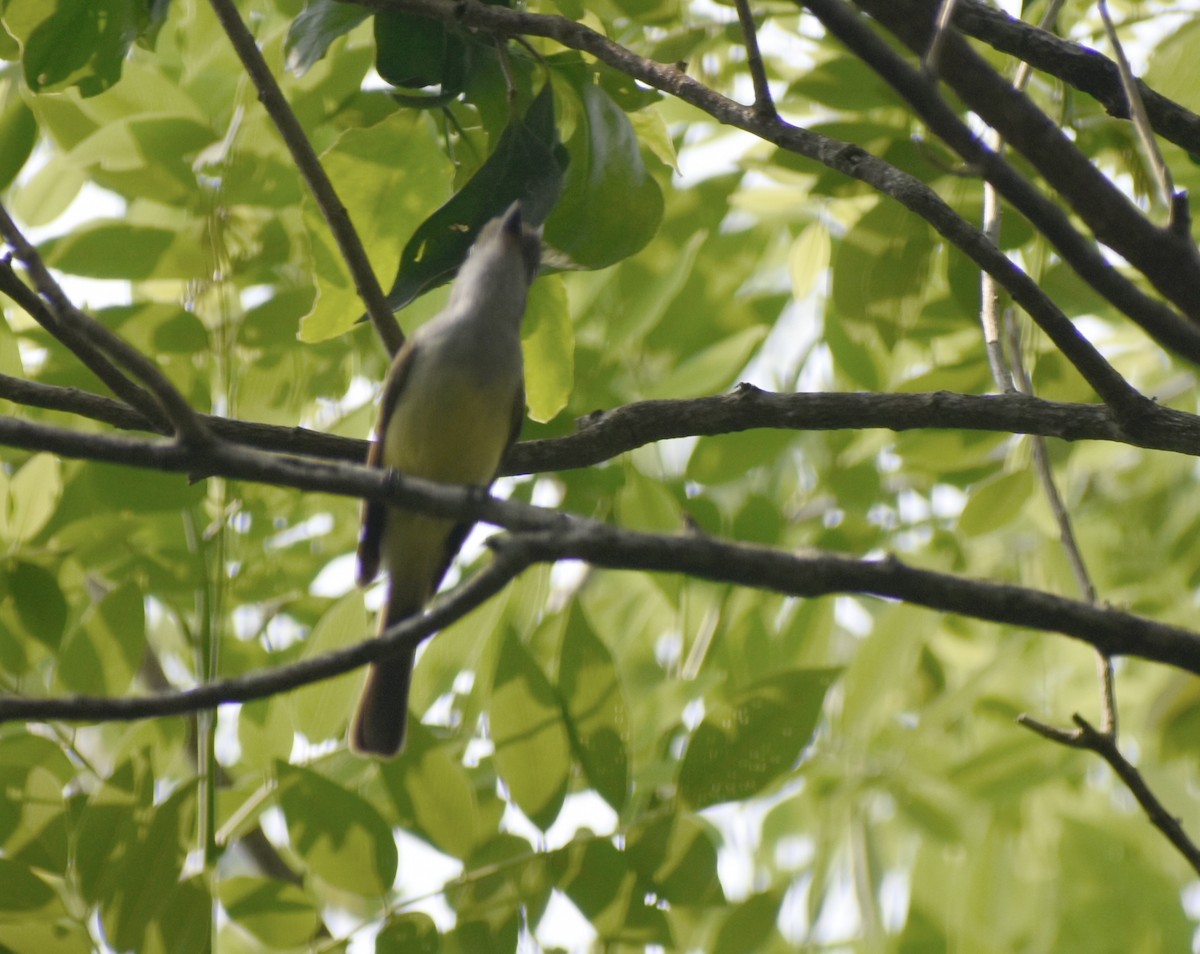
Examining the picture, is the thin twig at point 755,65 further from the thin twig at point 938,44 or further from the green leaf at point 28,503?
the green leaf at point 28,503

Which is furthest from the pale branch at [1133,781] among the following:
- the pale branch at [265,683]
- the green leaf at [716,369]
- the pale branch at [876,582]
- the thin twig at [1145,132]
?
the green leaf at [716,369]

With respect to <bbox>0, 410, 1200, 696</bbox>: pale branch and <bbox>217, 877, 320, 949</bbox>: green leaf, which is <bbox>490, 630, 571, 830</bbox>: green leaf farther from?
<bbox>0, 410, 1200, 696</bbox>: pale branch

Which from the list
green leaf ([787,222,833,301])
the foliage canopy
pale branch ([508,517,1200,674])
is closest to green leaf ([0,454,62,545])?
the foliage canopy

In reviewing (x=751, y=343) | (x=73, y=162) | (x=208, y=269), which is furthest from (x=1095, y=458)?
(x=73, y=162)

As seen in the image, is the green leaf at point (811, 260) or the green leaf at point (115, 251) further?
the green leaf at point (811, 260)

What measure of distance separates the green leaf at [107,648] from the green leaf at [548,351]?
109 centimetres

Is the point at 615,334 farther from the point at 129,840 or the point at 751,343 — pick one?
the point at 129,840

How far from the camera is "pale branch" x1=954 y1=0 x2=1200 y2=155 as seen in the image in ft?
8.11

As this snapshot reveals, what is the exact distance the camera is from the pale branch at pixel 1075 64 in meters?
2.47

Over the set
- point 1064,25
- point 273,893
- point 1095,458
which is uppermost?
point 1064,25

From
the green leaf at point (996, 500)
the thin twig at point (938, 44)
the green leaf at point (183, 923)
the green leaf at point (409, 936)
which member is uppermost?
the thin twig at point (938, 44)

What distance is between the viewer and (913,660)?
11.4 ft

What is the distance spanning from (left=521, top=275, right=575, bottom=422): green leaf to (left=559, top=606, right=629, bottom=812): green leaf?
78 centimetres

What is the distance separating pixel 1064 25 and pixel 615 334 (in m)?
1.62
